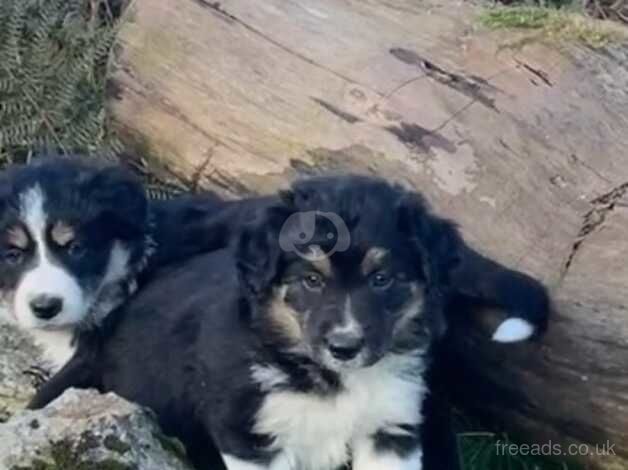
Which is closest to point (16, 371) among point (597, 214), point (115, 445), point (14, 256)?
point (14, 256)

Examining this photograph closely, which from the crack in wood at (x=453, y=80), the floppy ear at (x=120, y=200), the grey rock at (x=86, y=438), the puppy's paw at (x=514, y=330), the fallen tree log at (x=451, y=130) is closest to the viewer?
the grey rock at (x=86, y=438)

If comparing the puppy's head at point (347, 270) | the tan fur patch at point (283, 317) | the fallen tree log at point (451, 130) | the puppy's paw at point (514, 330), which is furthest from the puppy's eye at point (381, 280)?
the fallen tree log at point (451, 130)

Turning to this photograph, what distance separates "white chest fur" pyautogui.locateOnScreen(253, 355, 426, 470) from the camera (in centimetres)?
525

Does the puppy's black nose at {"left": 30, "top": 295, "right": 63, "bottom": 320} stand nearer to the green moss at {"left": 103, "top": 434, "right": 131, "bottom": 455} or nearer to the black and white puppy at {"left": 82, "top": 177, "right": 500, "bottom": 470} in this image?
the black and white puppy at {"left": 82, "top": 177, "right": 500, "bottom": 470}

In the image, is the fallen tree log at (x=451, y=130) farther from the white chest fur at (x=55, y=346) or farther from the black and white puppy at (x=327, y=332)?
the white chest fur at (x=55, y=346)

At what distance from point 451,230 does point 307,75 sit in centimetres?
154

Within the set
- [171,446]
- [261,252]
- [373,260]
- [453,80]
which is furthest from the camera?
[453,80]

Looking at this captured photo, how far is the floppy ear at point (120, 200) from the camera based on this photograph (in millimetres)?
6039

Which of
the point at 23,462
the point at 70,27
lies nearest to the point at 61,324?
the point at 23,462

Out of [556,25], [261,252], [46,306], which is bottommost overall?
[46,306]

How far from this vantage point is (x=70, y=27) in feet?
28.0

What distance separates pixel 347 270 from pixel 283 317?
283 millimetres

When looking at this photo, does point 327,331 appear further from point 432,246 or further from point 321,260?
point 432,246

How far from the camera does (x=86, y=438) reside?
5121 mm
